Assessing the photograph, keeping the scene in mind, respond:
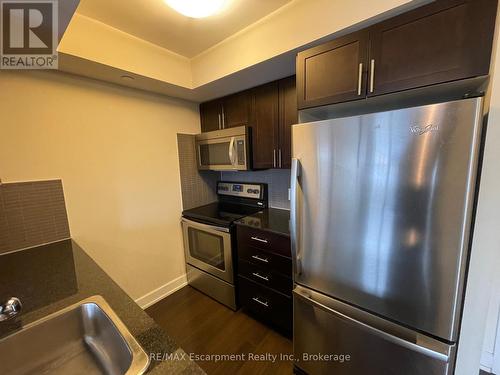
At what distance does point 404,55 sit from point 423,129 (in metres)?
0.41

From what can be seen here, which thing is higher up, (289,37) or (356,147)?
(289,37)

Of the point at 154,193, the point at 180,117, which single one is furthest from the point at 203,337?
the point at 180,117

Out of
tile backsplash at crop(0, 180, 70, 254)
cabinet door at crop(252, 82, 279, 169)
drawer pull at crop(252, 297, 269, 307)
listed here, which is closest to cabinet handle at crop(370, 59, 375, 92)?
cabinet door at crop(252, 82, 279, 169)

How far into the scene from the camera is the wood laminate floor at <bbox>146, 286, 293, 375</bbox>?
5.08ft

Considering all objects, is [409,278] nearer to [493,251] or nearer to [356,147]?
[493,251]

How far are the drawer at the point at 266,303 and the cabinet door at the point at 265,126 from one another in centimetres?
110

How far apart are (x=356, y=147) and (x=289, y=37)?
2.86ft

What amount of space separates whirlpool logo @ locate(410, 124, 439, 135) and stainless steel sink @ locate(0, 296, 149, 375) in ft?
4.15

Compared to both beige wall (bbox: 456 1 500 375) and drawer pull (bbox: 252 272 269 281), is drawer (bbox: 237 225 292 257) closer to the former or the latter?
drawer pull (bbox: 252 272 269 281)

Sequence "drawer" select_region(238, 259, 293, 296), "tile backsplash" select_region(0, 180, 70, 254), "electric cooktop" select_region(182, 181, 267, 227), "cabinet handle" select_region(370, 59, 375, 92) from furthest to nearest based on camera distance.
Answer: "electric cooktop" select_region(182, 181, 267, 227), "drawer" select_region(238, 259, 293, 296), "tile backsplash" select_region(0, 180, 70, 254), "cabinet handle" select_region(370, 59, 375, 92)

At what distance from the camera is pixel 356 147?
102cm

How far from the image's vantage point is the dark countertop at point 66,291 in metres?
0.66
